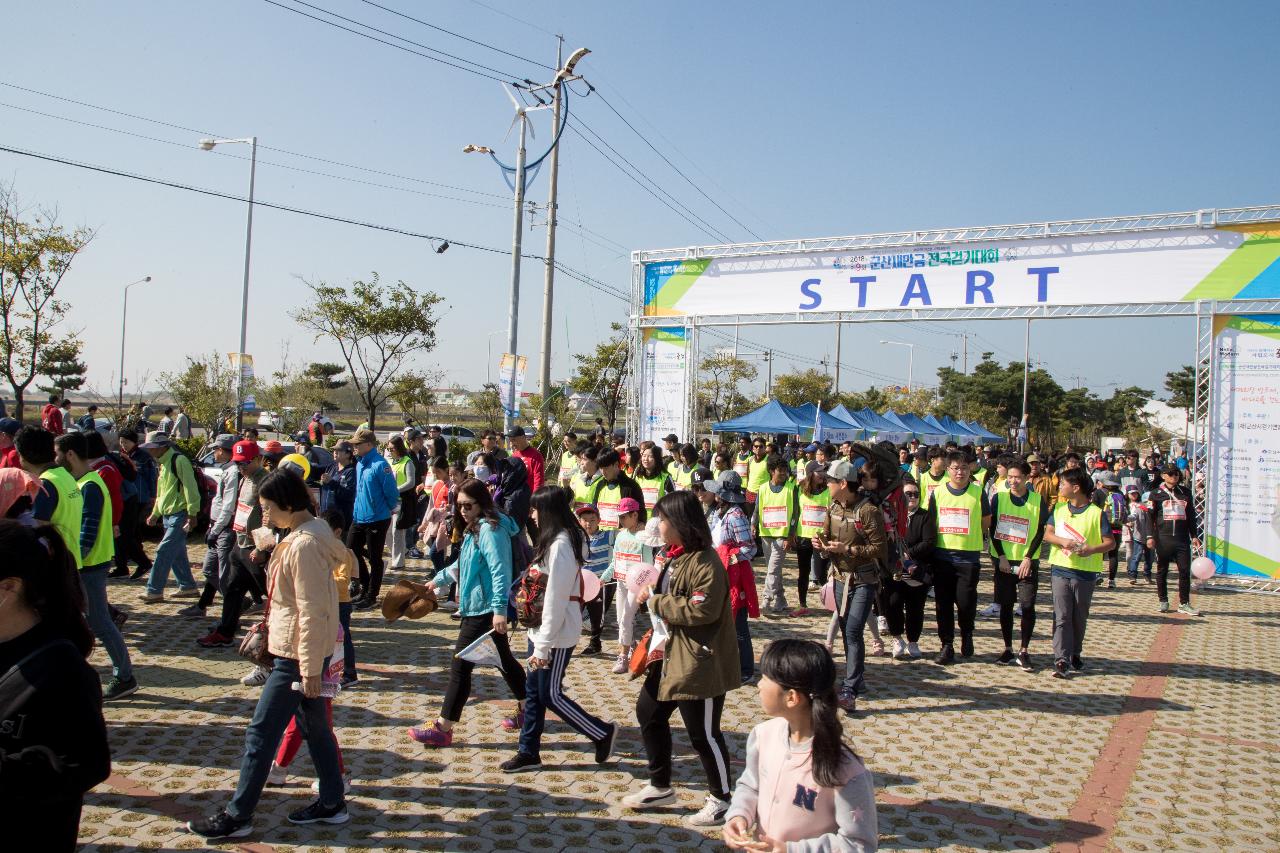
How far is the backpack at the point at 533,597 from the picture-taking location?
5062mm

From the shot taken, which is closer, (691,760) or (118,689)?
(691,760)

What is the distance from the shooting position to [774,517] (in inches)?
400

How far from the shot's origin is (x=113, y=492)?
22.5ft

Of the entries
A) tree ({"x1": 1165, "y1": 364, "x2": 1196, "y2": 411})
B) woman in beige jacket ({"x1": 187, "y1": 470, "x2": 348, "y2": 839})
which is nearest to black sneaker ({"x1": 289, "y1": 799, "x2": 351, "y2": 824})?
woman in beige jacket ({"x1": 187, "y1": 470, "x2": 348, "y2": 839})

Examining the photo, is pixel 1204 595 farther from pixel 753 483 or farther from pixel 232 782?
pixel 232 782

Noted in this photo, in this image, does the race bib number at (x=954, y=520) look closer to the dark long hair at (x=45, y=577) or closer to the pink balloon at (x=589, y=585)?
the pink balloon at (x=589, y=585)

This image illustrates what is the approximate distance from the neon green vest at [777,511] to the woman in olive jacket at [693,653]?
18.5 feet

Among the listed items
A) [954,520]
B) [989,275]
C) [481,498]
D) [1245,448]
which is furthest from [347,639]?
[1245,448]

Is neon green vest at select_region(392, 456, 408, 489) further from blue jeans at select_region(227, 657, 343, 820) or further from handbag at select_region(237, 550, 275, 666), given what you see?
blue jeans at select_region(227, 657, 343, 820)

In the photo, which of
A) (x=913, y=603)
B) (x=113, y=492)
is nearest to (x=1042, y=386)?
(x=913, y=603)

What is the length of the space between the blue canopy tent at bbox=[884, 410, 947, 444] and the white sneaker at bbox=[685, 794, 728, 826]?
33472 mm

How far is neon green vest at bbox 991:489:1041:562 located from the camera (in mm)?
8102

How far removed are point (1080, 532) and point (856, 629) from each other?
2.50m

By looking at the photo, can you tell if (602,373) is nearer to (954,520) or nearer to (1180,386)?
(954,520)
